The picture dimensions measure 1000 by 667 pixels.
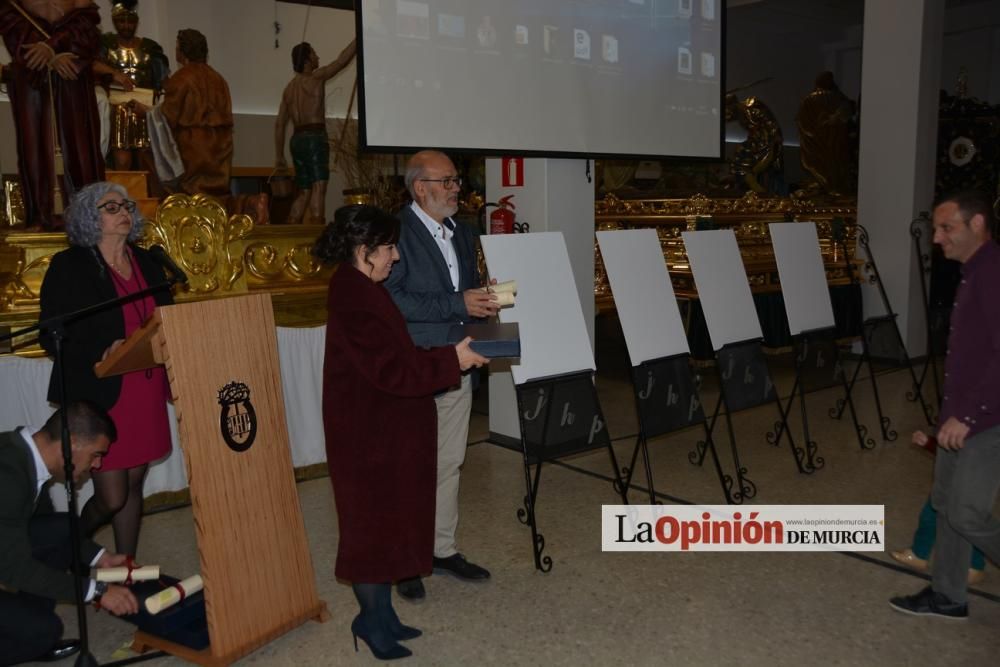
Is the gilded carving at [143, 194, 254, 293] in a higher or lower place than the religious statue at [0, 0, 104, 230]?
lower

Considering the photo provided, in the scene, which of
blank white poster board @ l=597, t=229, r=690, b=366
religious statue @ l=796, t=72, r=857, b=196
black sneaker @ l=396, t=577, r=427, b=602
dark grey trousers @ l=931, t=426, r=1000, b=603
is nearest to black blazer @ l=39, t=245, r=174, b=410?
black sneaker @ l=396, t=577, r=427, b=602

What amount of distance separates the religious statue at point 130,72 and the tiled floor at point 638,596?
259 centimetres

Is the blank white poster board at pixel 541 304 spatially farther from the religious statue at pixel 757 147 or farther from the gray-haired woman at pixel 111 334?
the religious statue at pixel 757 147

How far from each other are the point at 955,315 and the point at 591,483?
6.90ft

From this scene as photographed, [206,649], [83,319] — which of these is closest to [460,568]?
[206,649]

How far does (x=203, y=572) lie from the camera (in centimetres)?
245

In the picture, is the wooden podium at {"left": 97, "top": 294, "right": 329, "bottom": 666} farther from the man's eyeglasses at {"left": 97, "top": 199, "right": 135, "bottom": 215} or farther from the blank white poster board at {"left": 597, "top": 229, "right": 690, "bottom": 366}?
the blank white poster board at {"left": 597, "top": 229, "right": 690, "bottom": 366}

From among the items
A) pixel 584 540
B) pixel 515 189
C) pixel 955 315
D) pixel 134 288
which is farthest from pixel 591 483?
pixel 134 288

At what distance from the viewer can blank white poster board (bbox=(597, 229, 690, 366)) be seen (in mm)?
3682

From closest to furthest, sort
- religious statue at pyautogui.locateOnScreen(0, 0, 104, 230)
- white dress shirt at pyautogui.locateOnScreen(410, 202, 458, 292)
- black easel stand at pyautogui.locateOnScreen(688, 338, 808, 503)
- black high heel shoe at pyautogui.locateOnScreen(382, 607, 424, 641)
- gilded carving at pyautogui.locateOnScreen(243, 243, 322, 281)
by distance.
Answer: black high heel shoe at pyautogui.locateOnScreen(382, 607, 424, 641) → white dress shirt at pyautogui.locateOnScreen(410, 202, 458, 292) → religious statue at pyautogui.locateOnScreen(0, 0, 104, 230) → black easel stand at pyautogui.locateOnScreen(688, 338, 808, 503) → gilded carving at pyautogui.locateOnScreen(243, 243, 322, 281)

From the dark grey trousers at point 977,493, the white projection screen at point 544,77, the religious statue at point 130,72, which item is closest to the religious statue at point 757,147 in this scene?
the white projection screen at point 544,77

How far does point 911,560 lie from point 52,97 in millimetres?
4360

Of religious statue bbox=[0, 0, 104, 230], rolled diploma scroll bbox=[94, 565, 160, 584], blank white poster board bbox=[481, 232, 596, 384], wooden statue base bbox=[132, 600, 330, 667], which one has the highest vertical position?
religious statue bbox=[0, 0, 104, 230]

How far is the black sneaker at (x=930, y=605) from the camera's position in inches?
109
